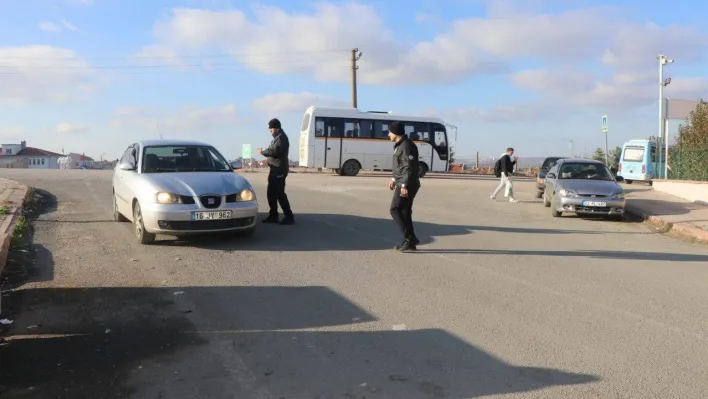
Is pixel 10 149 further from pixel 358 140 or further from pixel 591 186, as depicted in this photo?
pixel 591 186

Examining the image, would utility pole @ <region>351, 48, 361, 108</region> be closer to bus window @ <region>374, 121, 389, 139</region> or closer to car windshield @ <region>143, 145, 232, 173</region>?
bus window @ <region>374, 121, 389, 139</region>

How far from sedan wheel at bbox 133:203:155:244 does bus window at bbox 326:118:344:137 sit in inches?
861

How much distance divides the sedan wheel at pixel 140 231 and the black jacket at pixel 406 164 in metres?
3.77

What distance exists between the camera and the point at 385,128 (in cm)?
3119

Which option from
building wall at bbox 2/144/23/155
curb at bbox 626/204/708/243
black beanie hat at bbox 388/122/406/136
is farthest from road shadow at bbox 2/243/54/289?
building wall at bbox 2/144/23/155

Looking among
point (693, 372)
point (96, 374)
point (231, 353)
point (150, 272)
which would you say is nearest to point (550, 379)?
point (693, 372)

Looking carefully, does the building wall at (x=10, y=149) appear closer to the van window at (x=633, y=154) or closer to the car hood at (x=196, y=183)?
the van window at (x=633, y=154)

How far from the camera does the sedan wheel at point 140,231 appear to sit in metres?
8.53

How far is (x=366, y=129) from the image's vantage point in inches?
1216

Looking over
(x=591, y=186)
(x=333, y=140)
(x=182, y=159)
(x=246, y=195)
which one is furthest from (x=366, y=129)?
(x=246, y=195)

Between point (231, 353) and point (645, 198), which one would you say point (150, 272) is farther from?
point (645, 198)

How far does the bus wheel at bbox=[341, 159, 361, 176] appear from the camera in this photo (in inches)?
1216

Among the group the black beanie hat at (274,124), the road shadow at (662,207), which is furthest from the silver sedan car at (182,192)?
the road shadow at (662,207)

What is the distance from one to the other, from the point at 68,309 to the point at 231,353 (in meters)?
2.06
